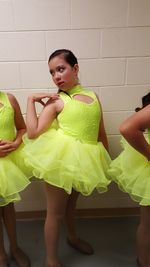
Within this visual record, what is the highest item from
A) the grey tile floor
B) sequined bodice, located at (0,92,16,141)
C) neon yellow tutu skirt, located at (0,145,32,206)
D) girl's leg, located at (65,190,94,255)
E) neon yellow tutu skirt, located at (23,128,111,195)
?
sequined bodice, located at (0,92,16,141)

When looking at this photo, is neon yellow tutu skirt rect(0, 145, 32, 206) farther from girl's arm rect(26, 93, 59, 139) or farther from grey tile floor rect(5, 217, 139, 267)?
grey tile floor rect(5, 217, 139, 267)

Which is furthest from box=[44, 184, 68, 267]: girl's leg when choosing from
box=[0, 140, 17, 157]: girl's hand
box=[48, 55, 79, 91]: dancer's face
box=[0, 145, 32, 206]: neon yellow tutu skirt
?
box=[48, 55, 79, 91]: dancer's face

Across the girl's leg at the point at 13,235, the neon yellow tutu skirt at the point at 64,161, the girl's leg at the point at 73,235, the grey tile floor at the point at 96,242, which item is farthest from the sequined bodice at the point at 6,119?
the grey tile floor at the point at 96,242

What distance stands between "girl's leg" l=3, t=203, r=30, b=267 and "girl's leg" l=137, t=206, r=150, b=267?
584 mm

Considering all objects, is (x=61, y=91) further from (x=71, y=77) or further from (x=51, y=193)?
(x=51, y=193)

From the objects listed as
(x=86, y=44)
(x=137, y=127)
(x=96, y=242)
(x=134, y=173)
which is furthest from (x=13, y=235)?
(x=86, y=44)

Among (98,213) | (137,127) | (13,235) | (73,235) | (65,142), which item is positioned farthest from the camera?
(98,213)

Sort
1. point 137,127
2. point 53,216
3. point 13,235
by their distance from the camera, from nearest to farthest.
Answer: point 137,127 < point 53,216 < point 13,235

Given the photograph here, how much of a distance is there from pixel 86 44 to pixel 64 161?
683 mm

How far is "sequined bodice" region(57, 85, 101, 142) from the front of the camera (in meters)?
1.18

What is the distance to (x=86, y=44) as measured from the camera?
1457 mm

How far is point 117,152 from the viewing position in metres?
1.68

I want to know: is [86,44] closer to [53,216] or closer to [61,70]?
[61,70]

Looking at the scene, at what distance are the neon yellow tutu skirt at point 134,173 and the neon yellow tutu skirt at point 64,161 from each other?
84 mm
